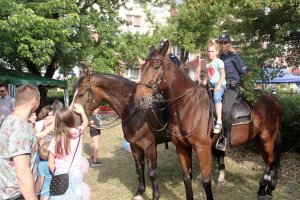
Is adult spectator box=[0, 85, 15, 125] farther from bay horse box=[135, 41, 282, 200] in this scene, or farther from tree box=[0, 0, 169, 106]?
bay horse box=[135, 41, 282, 200]

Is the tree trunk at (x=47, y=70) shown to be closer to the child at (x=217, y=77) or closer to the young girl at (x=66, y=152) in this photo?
the child at (x=217, y=77)

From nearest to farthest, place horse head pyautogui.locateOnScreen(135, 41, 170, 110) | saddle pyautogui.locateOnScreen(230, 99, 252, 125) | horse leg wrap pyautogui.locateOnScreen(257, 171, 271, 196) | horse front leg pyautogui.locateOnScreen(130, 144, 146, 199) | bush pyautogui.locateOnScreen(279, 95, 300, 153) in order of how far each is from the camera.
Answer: horse head pyautogui.locateOnScreen(135, 41, 170, 110) < saddle pyautogui.locateOnScreen(230, 99, 252, 125) < horse leg wrap pyautogui.locateOnScreen(257, 171, 271, 196) < horse front leg pyautogui.locateOnScreen(130, 144, 146, 199) < bush pyautogui.locateOnScreen(279, 95, 300, 153)

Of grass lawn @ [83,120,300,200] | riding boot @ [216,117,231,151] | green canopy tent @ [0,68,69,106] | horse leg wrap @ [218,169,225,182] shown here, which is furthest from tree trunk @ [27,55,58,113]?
riding boot @ [216,117,231,151]

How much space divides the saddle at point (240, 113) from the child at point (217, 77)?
48cm

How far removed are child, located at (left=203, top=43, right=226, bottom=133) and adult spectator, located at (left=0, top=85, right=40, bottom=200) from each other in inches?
114

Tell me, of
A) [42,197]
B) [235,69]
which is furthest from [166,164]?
[42,197]

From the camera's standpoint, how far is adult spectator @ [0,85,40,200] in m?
2.72

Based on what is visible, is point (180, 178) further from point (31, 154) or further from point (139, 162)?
point (31, 154)

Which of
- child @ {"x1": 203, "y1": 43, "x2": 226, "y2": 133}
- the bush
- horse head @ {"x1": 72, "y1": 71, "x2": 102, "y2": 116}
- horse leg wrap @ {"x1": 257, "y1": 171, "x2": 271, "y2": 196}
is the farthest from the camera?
the bush

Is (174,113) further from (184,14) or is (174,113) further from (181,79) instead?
(184,14)

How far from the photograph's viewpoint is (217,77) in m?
5.34

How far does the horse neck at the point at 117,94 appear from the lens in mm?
6031

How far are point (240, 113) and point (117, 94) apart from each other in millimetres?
2169

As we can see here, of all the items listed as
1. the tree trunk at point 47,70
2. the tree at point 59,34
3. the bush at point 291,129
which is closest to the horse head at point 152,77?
the bush at point 291,129
